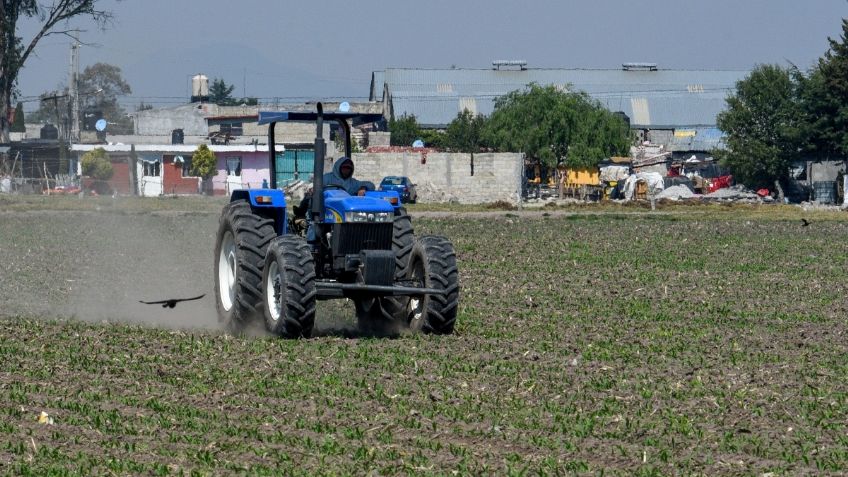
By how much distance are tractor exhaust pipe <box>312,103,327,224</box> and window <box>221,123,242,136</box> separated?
7364cm

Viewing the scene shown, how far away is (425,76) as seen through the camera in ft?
337

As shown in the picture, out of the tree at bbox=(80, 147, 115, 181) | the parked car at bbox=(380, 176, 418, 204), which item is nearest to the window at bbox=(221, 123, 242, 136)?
the tree at bbox=(80, 147, 115, 181)

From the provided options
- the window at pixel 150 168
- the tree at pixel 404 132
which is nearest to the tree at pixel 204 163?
the window at pixel 150 168

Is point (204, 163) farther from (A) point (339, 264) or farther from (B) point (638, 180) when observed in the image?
(A) point (339, 264)

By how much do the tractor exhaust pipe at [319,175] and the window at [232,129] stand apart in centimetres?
7364

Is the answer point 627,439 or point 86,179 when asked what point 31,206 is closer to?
point 86,179

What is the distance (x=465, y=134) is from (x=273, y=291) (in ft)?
231

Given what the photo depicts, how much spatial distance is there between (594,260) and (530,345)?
1188cm

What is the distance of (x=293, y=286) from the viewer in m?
13.0

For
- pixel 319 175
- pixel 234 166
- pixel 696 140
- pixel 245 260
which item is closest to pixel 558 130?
pixel 234 166

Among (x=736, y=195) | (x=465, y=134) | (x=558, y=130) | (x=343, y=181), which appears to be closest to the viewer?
(x=343, y=181)

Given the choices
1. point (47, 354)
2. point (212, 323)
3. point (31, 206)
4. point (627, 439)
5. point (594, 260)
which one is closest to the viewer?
point (627, 439)

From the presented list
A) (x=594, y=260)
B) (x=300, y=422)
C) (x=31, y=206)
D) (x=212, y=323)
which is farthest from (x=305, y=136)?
(x=300, y=422)

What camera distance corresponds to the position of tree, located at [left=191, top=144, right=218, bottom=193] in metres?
72.8
